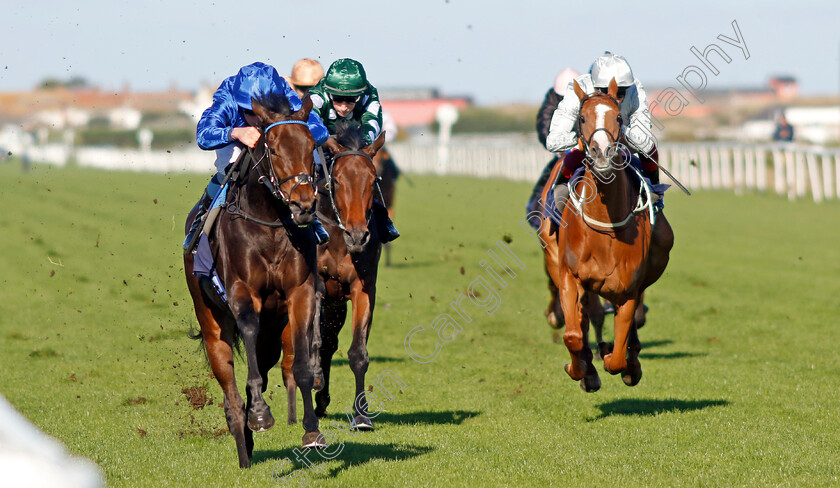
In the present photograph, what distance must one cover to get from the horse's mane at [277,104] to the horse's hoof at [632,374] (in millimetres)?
2981

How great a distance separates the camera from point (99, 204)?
29953mm

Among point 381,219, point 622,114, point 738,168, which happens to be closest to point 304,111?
point 381,219

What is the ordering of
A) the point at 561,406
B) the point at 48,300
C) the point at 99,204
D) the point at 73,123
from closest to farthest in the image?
the point at 561,406 < the point at 48,300 < the point at 99,204 < the point at 73,123

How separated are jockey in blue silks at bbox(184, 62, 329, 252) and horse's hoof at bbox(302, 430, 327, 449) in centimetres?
114

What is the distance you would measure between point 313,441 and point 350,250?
1206 millimetres

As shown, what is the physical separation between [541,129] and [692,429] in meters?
4.01

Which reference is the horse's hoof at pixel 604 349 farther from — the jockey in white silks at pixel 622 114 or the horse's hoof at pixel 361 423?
the horse's hoof at pixel 361 423

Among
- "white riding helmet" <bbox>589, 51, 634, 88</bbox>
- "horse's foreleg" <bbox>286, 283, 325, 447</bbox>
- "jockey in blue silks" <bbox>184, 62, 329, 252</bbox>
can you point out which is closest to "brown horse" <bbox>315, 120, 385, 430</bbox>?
"jockey in blue silks" <bbox>184, 62, 329, 252</bbox>

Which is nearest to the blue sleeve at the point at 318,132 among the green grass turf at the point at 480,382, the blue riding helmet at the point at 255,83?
the blue riding helmet at the point at 255,83

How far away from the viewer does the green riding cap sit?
725 centimetres

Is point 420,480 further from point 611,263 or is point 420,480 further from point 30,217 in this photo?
point 30,217

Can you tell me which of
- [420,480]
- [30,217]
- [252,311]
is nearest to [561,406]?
[420,480]

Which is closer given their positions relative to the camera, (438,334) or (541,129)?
(541,129)

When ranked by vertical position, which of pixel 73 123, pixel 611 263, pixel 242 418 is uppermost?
pixel 611 263
